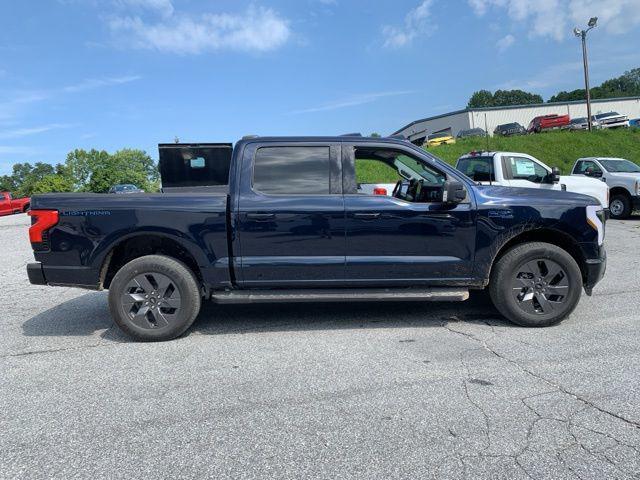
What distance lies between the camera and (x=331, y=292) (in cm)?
455

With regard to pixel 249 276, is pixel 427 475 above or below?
below

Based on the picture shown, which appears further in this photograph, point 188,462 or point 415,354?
point 415,354

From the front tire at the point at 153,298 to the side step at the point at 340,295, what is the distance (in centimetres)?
31

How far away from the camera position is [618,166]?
47.4ft

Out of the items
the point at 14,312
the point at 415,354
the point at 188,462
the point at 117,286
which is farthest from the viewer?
the point at 14,312

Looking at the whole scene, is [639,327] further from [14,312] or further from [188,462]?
[14,312]

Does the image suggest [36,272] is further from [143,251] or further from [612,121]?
[612,121]

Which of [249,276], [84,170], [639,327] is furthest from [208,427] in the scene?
[84,170]

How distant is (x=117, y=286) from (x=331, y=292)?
2051 mm

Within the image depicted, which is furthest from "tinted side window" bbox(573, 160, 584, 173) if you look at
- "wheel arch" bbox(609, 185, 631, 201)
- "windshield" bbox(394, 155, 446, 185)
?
"windshield" bbox(394, 155, 446, 185)

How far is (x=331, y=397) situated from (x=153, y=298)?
2155 mm

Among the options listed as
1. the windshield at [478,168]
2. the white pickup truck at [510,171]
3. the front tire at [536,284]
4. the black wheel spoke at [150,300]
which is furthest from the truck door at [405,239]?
the windshield at [478,168]

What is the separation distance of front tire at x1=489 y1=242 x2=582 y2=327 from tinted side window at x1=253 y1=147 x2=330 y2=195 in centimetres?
196

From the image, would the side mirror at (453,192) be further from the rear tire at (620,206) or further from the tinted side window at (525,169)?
the rear tire at (620,206)
